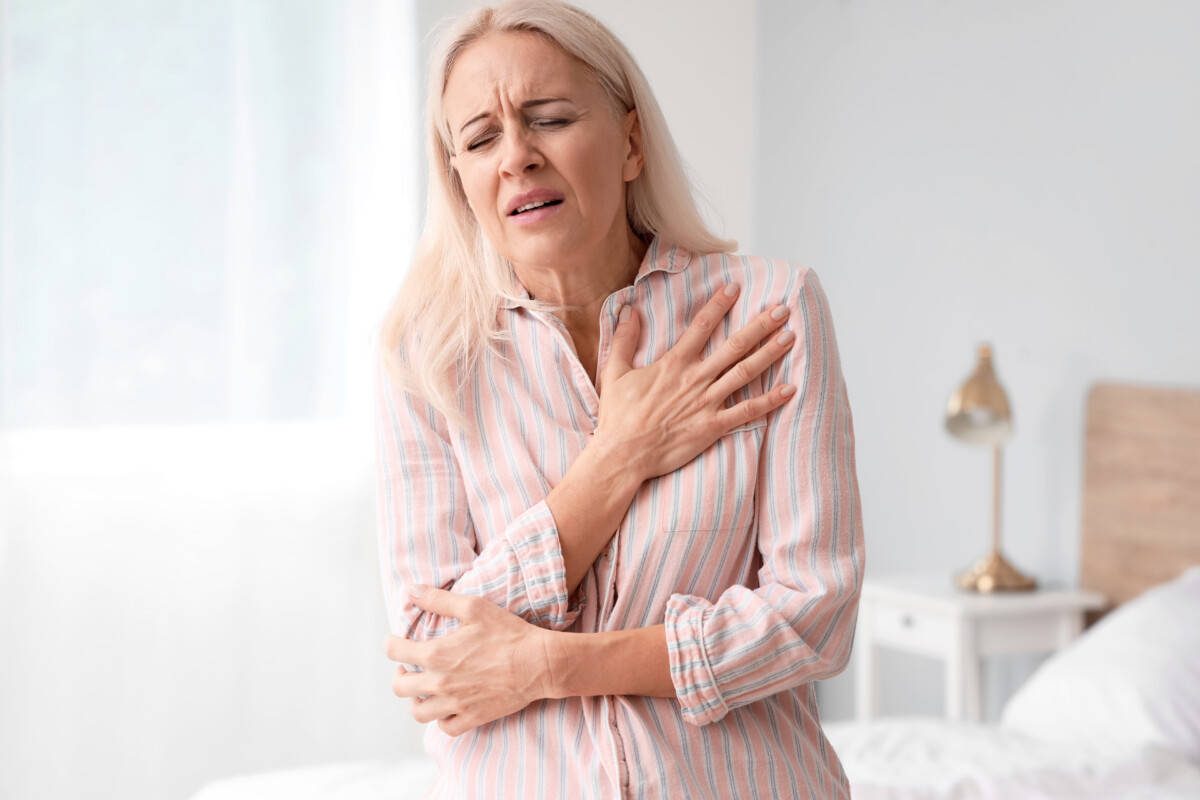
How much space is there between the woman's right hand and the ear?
6.0 inches

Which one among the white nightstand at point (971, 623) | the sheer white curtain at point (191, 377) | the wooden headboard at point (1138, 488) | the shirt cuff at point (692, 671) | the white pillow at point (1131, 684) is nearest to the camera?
the shirt cuff at point (692, 671)

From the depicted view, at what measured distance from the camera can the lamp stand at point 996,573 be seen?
3.13 metres

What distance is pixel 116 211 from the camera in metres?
3.28

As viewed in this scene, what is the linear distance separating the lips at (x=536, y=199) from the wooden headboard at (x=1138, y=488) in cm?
198

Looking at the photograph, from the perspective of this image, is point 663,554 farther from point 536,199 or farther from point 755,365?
point 536,199

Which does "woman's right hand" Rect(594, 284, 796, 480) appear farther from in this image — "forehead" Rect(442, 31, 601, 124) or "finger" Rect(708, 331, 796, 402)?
"forehead" Rect(442, 31, 601, 124)

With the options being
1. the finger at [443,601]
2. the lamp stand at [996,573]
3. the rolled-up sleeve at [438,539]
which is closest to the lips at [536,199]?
the rolled-up sleeve at [438,539]

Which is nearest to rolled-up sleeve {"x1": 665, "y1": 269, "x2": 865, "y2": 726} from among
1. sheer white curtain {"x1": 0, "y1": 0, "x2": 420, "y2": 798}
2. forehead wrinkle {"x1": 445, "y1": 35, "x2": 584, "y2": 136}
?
forehead wrinkle {"x1": 445, "y1": 35, "x2": 584, "y2": 136}

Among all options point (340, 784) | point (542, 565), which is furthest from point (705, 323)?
point (340, 784)

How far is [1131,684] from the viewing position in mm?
2439

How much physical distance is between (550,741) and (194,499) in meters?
2.33

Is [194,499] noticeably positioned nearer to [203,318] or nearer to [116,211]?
[203,318]

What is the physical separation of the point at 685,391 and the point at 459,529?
0.26 m

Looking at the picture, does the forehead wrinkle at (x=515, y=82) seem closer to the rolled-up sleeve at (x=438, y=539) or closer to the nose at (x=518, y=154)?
the nose at (x=518, y=154)
